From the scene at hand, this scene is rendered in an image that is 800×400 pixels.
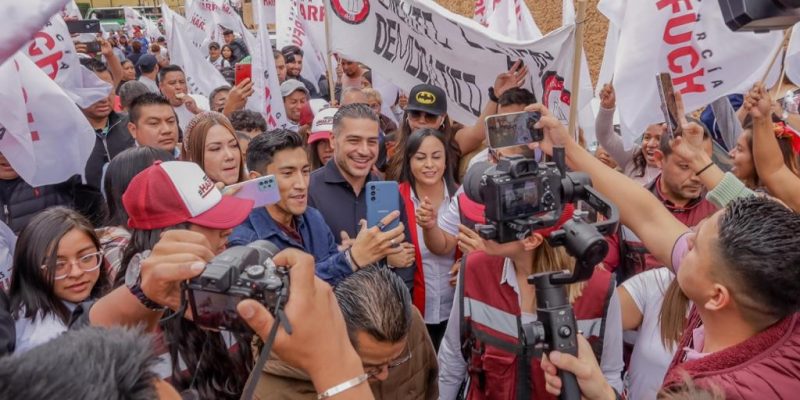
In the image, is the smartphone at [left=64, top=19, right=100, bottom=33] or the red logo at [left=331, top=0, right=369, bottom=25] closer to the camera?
the red logo at [left=331, top=0, right=369, bottom=25]

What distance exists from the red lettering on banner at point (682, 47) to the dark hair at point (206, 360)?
8.30 ft

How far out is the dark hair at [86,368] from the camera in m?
0.75

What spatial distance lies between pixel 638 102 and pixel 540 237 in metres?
1.42

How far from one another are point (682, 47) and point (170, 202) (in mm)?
2582

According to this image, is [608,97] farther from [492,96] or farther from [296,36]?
[296,36]

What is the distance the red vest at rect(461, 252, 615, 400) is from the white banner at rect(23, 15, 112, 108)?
319cm

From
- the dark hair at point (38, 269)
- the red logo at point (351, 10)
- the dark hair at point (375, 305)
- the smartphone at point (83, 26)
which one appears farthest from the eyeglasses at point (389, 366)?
the smartphone at point (83, 26)

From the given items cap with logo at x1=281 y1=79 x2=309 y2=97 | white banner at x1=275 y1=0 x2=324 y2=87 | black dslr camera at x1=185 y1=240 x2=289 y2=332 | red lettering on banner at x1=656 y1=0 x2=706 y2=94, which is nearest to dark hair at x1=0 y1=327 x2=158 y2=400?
black dslr camera at x1=185 y1=240 x2=289 y2=332

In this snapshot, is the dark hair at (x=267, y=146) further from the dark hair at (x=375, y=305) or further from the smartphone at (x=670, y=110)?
the smartphone at (x=670, y=110)

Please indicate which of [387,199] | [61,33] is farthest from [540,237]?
[61,33]

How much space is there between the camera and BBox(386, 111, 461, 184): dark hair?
11.7 ft

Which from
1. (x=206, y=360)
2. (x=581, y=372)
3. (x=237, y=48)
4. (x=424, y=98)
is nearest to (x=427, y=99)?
(x=424, y=98)

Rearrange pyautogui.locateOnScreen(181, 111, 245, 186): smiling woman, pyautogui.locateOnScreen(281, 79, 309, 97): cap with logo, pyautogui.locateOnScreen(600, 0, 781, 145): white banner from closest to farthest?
pyautogui.locateOnScreen(600, 0, 781, 145): white banner < pyautogui.locateOnScreen(181, 111, 245, 186): smiling woman < pyautogui.locateOnScreen(281, 79, 309, 97): cap with logo

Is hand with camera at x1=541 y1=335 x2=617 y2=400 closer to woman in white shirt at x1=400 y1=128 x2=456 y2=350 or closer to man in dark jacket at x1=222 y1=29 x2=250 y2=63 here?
woman in white shirt at x1=400 y1=128 x2=456 y2=350
